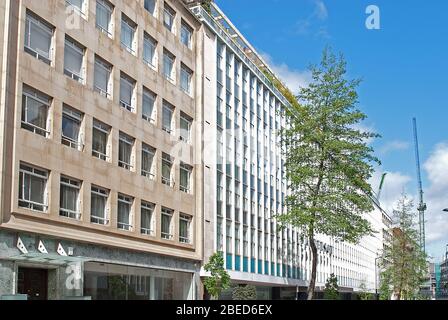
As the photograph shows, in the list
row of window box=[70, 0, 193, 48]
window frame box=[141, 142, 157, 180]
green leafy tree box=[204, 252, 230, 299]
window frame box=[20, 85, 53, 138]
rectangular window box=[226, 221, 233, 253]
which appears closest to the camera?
window frame box=[20, 85, 53, 138]

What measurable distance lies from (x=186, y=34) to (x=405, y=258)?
46273mm

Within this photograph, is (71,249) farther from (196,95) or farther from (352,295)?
(352,295)

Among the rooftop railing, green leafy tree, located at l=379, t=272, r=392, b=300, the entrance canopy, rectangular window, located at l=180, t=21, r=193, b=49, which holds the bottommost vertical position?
green leafy tree, located at l=379, t=272, r=392, b=300

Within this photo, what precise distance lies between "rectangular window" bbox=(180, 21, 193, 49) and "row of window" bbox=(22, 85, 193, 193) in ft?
19.0

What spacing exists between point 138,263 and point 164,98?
11296 mm

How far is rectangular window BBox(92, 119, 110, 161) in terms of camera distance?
32.4m

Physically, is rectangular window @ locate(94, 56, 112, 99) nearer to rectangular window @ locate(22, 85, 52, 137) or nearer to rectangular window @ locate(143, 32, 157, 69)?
rectangular window @ locate(143, 32, 157, 69)

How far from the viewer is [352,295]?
341 ft

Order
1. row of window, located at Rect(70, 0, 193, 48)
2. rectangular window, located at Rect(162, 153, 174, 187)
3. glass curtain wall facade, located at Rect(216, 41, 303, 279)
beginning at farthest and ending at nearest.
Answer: glass curtain wall facade, located at Rect(216, 41, 303, 279) < rectangular window, located at Rect(162, 153, 174, 187) < row of window, located at Rect(70, 0, 193, 48)

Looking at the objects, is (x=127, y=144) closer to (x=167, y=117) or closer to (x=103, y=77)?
(x=103, y=77)

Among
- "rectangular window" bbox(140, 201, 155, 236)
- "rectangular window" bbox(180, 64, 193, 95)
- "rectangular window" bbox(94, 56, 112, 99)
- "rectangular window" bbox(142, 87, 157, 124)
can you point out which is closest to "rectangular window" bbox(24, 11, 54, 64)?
"rectangular window" bbox(94, 56, 112, 99)

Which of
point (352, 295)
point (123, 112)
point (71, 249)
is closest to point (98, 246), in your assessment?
point (71, 249)

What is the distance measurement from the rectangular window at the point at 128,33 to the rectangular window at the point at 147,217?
939cm

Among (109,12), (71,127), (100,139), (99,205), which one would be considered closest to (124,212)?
(99,205)
